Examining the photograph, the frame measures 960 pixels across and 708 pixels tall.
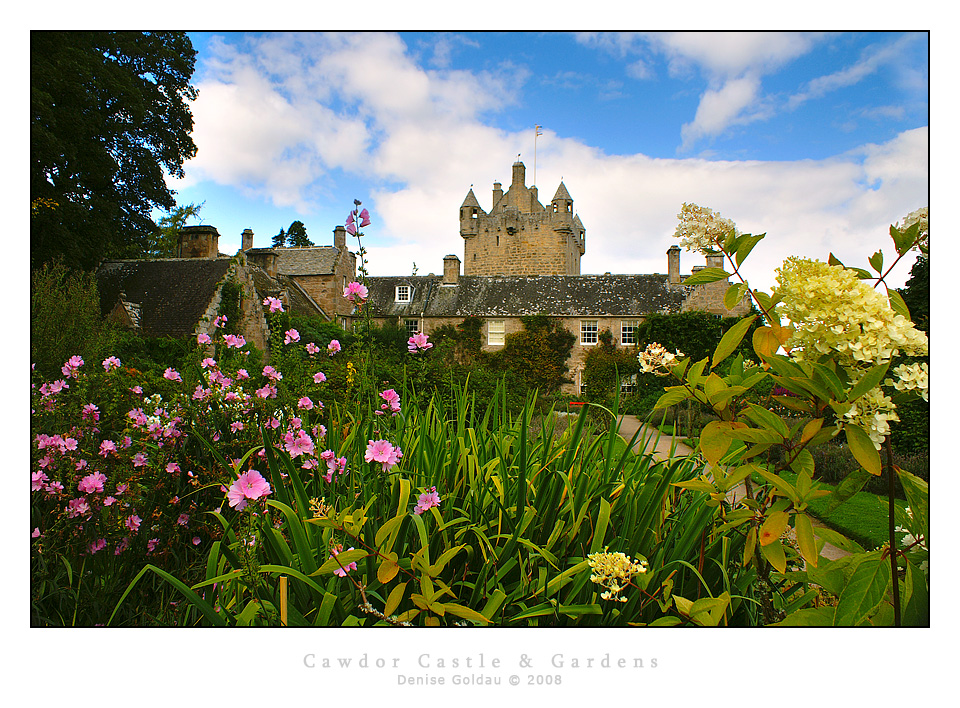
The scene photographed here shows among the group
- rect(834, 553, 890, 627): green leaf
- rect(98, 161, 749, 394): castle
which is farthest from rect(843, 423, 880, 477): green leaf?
rect(98, 161, 749, 394): castle

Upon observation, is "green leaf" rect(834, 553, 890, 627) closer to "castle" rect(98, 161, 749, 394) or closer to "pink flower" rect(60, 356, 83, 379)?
"pink flower" rect(60, 356, 83, 379)

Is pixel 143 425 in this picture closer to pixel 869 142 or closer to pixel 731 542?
pixel 731 542

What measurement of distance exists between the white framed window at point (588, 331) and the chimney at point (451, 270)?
7.15 metres

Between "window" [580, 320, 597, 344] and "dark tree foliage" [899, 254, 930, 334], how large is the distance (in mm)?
20735

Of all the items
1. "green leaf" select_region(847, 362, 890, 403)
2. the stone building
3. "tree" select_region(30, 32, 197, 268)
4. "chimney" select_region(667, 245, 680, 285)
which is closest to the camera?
"green leaf" select_region(847, 362, 890, 403)

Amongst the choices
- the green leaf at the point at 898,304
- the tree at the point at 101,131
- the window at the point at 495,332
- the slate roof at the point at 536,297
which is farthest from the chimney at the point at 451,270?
the green leaf at the point at 898,304

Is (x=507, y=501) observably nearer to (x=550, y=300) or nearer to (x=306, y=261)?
(x=306, y=261)

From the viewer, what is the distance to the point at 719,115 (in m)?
2.09

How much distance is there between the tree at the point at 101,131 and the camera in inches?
88.0

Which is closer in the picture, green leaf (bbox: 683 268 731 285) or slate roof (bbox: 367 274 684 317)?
green leaf (bbox: 683 268 731 285)

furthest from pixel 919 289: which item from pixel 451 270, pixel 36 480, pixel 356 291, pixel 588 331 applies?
pixel 451 270

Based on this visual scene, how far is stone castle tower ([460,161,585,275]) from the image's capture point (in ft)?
104

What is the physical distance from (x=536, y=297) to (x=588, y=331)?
10.1 feet

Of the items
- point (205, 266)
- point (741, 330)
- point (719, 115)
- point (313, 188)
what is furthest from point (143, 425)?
point (205, 266)
